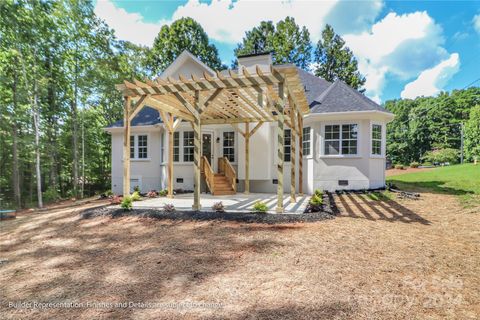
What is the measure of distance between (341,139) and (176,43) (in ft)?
66.1

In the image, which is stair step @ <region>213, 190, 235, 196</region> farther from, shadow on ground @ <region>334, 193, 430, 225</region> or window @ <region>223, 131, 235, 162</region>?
shadow on ground @ <region>334, 193, 430, 225</region>

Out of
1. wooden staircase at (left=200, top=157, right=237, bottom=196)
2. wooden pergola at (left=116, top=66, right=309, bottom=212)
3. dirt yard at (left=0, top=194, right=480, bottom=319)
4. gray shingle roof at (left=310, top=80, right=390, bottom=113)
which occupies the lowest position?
dirt yard at (left=0, top=194, right=480, bottom=319)

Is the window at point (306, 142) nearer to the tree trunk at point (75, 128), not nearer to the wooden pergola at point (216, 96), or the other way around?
the wooden pergola at point (216, 96)

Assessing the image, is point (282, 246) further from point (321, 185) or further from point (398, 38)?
point (398, 38)

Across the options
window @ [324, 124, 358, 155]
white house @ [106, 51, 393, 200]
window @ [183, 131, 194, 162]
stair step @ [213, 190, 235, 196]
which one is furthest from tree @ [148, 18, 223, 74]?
window @ [324, 124, 358, 155]

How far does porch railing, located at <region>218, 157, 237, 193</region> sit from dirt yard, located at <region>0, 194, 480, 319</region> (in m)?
4.87

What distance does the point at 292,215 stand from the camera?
582cm

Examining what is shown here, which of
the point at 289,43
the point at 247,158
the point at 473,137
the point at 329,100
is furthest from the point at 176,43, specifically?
the point at 473,137

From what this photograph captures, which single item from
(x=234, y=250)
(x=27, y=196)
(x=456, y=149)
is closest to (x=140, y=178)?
(x=234, y=250)

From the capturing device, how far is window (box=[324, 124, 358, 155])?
33.3ft

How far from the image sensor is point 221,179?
428 inches

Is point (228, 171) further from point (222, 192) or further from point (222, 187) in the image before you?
point (222, 192)

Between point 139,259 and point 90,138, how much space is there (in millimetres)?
18966

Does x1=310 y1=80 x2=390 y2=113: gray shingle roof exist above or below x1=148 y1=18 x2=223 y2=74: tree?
below
